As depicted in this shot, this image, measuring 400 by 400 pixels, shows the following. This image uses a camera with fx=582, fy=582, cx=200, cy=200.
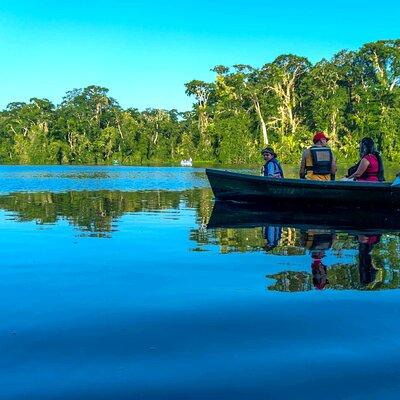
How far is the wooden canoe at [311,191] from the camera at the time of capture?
10898mm

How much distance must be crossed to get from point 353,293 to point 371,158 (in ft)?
26.1

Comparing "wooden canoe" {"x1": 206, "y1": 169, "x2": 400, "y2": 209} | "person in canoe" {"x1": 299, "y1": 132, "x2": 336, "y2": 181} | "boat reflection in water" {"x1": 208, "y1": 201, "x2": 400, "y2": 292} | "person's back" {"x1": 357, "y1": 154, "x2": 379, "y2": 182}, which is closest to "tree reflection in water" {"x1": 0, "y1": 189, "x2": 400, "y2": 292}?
"boat reflection in water" {"x1": 208, "y1": 201, "x2": 400, "y2": 292}

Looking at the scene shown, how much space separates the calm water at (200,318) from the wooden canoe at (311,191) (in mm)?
3502

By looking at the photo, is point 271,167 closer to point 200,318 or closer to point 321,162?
point 321,162

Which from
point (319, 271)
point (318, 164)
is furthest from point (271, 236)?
point (318, 164)

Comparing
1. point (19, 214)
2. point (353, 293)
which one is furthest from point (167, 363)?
point (19, 214)

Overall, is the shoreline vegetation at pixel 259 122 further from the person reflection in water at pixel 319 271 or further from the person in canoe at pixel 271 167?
the person reflection in water at pixel 319 271

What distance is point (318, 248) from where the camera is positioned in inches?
264

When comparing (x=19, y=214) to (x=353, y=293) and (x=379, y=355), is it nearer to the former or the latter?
(x=353, y=293)

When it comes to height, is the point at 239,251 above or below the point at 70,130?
below

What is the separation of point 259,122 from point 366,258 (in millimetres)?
59155

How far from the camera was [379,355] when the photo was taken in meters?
2.96

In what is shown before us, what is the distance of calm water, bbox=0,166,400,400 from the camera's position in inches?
103

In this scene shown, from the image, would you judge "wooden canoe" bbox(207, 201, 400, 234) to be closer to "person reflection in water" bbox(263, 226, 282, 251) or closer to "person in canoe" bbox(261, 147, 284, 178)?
"person reflection in water" bbox(263, 226, 282, 251)
